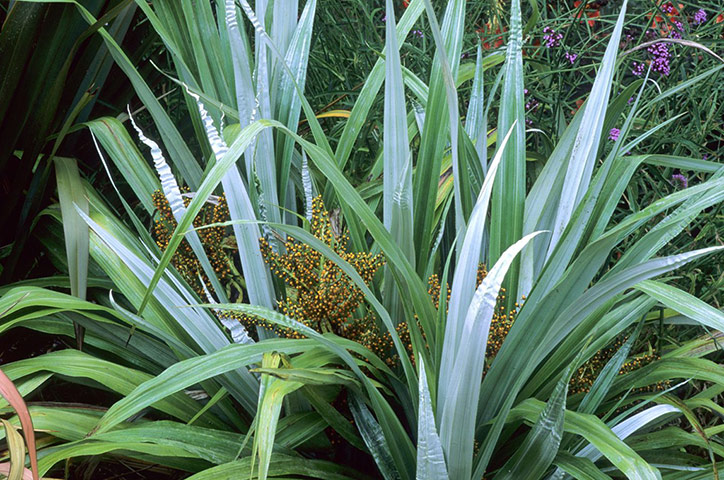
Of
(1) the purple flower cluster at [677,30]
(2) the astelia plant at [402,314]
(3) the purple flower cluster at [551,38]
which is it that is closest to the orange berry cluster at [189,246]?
(2) the astelia plant at [402,314]

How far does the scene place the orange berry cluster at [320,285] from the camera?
2.90ft

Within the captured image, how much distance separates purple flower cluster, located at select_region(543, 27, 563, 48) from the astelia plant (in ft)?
1.32

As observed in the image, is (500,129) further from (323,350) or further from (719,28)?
(719,28)

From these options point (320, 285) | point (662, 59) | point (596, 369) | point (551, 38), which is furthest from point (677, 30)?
point (320, 285)

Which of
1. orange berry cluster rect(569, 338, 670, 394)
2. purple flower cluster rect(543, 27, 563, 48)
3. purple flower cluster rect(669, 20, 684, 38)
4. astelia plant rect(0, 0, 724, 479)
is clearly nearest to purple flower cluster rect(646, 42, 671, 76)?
purple flower cluster rect(669, 20, 684, 38)

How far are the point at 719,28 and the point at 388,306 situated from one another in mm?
1074

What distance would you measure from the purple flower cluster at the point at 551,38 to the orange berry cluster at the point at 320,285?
0.81m

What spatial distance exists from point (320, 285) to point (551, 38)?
0.91 m

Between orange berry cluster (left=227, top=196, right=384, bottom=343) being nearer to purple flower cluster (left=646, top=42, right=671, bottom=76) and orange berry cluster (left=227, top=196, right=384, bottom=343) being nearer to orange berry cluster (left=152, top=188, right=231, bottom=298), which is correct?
orange berry cluster (left=152, top=188, right=231, bottom=298)

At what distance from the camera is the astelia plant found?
28.9 inches

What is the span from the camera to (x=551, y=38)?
1487 mm

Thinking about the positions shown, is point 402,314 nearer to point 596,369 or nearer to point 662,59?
point 596,369

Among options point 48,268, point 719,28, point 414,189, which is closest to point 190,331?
point 414,189

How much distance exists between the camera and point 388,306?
3.18 feet
